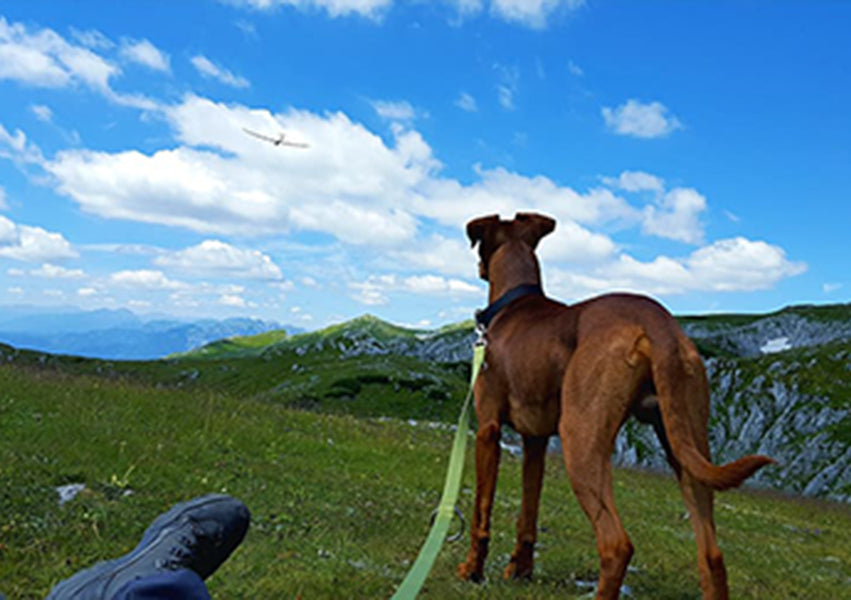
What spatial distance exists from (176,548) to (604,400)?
3739 millimetres

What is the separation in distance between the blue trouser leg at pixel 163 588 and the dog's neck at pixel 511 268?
5.16 meters

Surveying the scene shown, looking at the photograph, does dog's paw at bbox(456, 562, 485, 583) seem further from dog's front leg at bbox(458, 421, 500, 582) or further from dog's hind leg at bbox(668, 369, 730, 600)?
dog's hind leg at bbox(668, 369, 730, 600)

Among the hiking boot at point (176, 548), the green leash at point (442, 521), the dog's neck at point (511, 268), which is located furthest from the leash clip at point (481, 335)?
the hiking boot at point (176, 548)

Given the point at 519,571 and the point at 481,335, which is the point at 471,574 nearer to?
the point at 519,571

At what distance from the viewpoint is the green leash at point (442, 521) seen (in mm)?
4617

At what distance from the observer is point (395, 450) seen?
19734 mm

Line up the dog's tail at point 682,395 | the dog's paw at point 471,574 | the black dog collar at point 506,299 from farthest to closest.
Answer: the black dog collar at point 506,299 < the dog's paw at point 471,574 < the dog's tail at point 682,395

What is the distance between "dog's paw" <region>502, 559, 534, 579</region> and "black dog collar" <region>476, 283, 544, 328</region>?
3.02 metres

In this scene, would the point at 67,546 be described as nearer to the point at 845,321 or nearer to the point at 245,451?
the point at 245,451

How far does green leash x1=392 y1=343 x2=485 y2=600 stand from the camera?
15.1 ft

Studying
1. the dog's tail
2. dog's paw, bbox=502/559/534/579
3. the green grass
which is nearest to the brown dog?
the dog's tail

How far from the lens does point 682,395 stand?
18.7 ft

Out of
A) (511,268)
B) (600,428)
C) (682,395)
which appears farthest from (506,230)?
(682,395)

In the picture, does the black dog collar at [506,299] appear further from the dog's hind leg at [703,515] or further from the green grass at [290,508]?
the green grass at [290,508]
